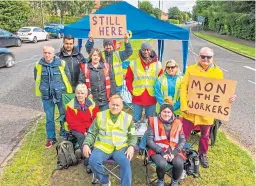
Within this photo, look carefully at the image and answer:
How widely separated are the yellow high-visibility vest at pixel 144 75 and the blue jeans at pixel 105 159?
59.7 inches

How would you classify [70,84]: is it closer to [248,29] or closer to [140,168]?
[140,168]

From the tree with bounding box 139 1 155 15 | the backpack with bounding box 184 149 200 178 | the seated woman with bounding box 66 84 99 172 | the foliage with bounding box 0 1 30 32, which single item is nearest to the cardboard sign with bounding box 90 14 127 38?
the seated woman with bounding box 66 84 99 172

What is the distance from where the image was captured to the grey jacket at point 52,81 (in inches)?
198

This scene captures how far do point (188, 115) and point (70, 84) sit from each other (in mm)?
2217

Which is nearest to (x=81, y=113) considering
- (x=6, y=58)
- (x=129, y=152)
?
(x=129, y=152)

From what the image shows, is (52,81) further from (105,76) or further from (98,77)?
(105,76)

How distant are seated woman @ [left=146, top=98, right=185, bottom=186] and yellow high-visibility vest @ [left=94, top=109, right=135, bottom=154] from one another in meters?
0.35

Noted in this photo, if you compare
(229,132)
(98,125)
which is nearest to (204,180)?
(98,125)

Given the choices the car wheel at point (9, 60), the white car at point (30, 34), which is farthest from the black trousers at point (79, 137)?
the white car at point (30, 34)

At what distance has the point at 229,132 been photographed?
686cm

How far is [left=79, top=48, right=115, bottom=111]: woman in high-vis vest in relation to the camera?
497 cm

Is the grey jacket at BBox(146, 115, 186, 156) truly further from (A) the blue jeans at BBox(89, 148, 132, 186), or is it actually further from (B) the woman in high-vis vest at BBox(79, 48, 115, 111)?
(B) the woman in high-vis vest at BBox(79, 48, 115, 111)

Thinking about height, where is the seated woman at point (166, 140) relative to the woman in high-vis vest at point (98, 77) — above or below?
below

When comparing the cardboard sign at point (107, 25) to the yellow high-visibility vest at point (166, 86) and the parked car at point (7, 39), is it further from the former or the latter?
the parked car at point (7, 39)
